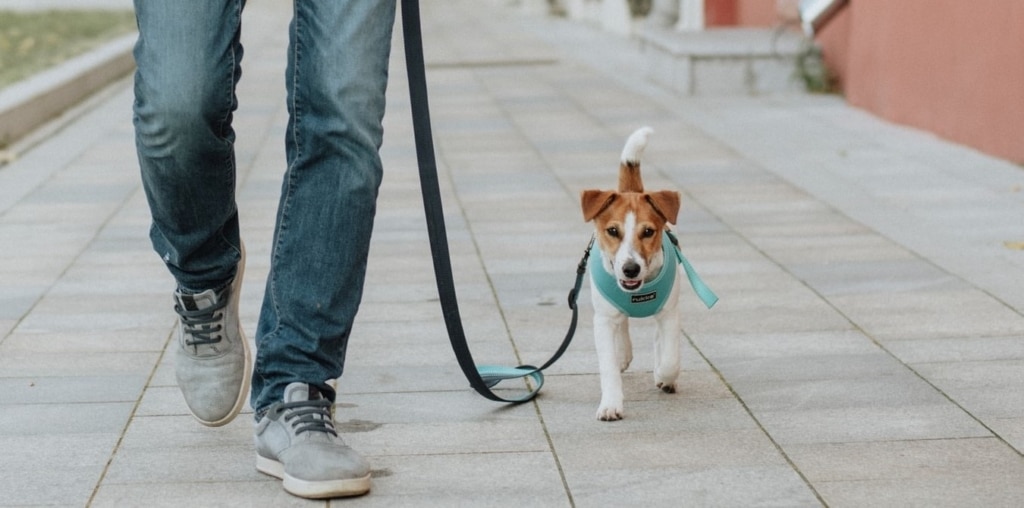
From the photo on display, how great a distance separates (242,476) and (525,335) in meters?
1.52

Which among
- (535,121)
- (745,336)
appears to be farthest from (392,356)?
(535,121)

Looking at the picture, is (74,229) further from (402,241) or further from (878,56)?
(878,56)

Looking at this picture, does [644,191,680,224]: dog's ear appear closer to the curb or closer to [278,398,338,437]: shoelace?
[278,398,338,437]: shoelace

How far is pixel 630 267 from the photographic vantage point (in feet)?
11.5

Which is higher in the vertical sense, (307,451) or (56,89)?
(307,451)

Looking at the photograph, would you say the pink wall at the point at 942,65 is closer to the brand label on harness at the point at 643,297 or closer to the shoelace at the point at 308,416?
the brand label on harness at the point at 643,297

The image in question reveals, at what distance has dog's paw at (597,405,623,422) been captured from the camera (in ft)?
11.9

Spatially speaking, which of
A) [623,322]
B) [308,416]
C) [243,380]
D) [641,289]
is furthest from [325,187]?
[623,322]

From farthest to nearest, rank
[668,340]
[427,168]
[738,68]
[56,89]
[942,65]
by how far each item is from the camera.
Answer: [738,68] < [56,89] < [942,65] < [668,340] < [427,168]

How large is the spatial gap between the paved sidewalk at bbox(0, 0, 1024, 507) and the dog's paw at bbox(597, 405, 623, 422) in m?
0.02

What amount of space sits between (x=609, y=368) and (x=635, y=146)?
0.55 metres

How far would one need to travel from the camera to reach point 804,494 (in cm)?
309

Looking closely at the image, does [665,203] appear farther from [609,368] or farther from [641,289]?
[609,368]

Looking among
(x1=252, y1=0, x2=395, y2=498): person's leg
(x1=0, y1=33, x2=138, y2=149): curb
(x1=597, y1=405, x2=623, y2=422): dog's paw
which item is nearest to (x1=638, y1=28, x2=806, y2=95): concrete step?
(x1=0, y1=33, x2=138, y2=149): curb
